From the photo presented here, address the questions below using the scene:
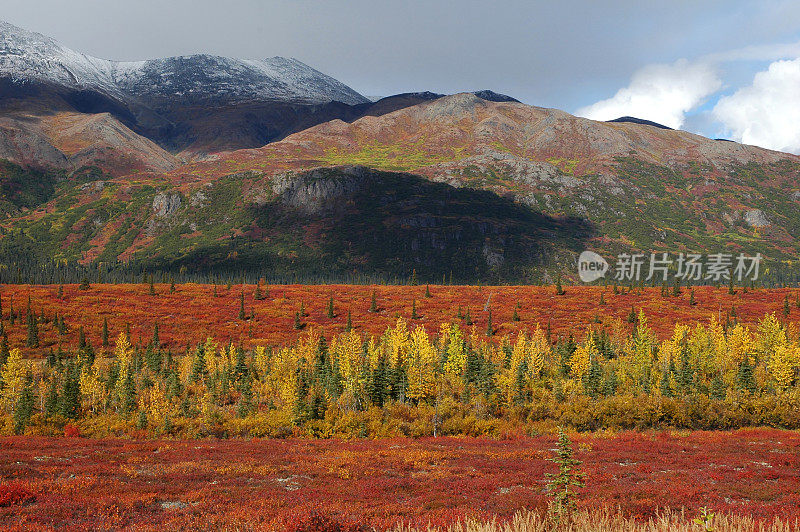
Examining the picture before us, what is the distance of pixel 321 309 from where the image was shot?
129 m

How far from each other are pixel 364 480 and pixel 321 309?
360 ft

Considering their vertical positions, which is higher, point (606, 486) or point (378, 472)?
point (606, 486)

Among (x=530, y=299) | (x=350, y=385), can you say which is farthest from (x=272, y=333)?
(x=530, y=299)

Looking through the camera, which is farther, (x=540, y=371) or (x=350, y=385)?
(x=540, y=371)

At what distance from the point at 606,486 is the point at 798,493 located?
7.72m

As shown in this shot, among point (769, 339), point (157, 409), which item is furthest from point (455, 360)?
point (769, 339)

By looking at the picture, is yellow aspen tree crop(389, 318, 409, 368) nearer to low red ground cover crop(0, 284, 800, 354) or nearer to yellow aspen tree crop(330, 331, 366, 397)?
yellow aspen tree crop(330, 331, 366, 397)

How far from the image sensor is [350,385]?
4722 centimetres

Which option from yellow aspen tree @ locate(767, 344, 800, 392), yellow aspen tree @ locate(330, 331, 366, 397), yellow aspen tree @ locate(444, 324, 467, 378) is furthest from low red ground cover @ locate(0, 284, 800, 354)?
yellow aspen tree @ locate(767, 344, 800, 392)

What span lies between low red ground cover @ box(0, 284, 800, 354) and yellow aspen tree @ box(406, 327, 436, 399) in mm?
47761

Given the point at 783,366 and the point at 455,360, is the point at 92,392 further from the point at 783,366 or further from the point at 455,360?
the point at 783,366

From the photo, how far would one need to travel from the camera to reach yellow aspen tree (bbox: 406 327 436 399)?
47750 millimetres

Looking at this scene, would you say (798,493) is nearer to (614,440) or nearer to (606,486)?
(606,486)

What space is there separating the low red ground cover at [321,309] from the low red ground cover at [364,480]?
233ft
